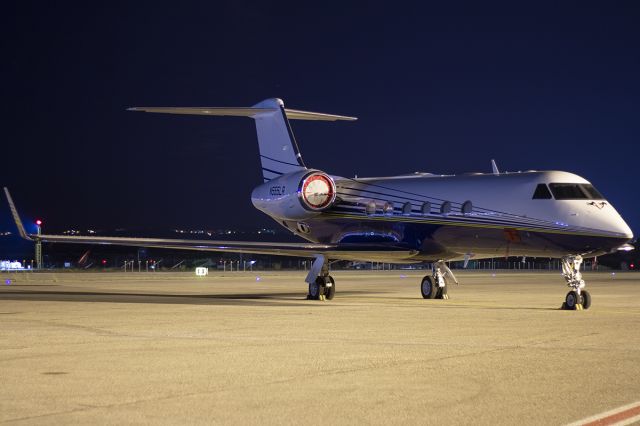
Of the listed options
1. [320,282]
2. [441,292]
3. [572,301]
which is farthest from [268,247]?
[572,301]

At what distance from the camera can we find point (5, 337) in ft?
40.2

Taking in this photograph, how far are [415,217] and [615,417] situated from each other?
16988 millimetres

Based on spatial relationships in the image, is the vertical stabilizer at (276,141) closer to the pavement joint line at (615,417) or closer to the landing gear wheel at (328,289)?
the landing gear wheel at (328,289)

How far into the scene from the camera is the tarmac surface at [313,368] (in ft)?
23.3

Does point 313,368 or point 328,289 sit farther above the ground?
point 328,289

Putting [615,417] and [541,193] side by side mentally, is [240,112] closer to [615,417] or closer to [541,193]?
[541,193]

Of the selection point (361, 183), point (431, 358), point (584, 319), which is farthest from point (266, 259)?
point (431, 358)

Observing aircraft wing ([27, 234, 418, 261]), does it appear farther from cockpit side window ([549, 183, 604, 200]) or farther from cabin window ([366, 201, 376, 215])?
cockpit side window ([549, 183, 604, 200])

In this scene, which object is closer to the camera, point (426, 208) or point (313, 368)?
point (313, 368)

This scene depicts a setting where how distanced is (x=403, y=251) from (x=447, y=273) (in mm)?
2403

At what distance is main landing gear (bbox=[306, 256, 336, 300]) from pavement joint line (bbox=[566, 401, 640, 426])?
16586 millimetres

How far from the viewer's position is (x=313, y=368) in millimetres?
9406

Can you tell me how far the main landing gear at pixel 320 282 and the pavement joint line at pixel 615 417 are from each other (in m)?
16.6

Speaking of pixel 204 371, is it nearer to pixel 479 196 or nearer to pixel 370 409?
pixel 370 409
